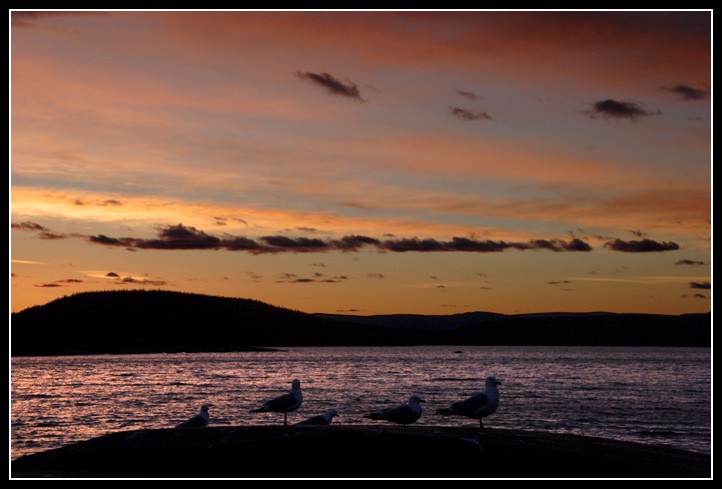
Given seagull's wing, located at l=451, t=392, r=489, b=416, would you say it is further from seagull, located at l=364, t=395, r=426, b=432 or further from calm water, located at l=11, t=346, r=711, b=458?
calm water, located at l=11, t=346, r=711, b=458

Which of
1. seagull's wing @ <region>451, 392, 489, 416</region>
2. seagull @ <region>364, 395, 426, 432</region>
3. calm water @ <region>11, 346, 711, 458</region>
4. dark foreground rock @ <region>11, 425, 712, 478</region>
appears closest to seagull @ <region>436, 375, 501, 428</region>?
seagull's wing @ <region>451, 392, 489, 416</region>

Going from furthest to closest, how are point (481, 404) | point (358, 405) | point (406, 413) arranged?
point (358, 405)
point (481, 404)
point (406, 413)

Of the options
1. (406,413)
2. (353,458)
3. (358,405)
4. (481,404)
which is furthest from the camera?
(358,405)

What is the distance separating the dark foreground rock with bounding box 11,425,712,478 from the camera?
667 inches

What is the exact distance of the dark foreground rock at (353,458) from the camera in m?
16.9

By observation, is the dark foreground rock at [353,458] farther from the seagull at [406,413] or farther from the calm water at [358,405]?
the calm water at [358,405]

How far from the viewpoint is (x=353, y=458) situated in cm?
Answer: 1694

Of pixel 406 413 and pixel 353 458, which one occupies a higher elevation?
pixel 406 413

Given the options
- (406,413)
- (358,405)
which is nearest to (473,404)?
(406,413)

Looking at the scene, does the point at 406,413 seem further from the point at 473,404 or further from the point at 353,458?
the point at 353,458

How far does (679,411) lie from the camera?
188 feet

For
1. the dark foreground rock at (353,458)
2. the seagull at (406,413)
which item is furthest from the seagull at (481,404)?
the dark foreground rock at (353,458)
